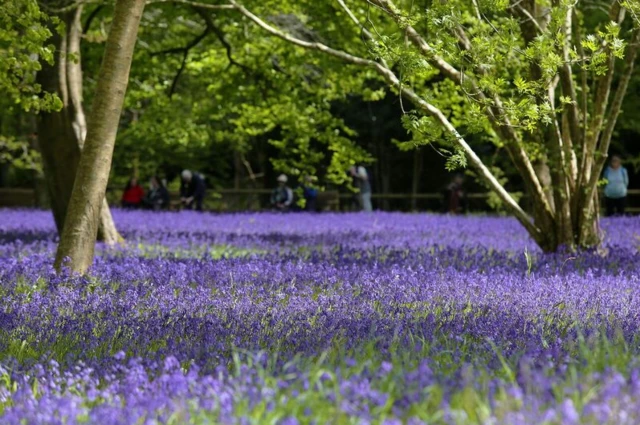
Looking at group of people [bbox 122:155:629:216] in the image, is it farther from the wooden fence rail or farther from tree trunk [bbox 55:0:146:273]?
tree trunk [bbox 55:0:146:273]

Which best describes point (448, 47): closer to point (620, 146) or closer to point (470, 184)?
point (620, 146)

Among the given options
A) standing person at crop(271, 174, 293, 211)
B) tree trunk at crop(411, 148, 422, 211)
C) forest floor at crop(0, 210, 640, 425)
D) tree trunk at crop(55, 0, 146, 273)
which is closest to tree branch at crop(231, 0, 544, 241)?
forest floor at crop(0, 210, 640, 425)

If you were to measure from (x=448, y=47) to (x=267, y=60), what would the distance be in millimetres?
12823

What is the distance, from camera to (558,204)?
44.3ft

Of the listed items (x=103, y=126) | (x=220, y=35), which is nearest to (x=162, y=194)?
(x=220, y=35)

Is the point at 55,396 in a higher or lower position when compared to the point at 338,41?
lower

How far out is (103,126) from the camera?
32.1 ft

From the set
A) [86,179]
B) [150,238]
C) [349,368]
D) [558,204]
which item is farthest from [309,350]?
[150,238]

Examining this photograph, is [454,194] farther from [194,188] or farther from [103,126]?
[103,126]

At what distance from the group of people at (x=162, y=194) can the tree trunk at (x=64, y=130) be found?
1920 centimetres

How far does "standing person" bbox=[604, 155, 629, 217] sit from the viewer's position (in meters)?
27.5

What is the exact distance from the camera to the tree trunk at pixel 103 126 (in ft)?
32.0

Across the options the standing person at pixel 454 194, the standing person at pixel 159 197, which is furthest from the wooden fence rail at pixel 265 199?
the standing person at pixel 159 197

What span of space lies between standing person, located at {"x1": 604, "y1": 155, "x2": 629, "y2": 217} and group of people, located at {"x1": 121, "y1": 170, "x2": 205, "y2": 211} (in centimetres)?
1358
